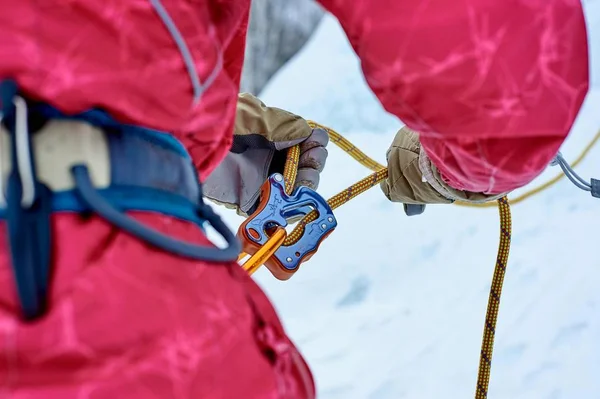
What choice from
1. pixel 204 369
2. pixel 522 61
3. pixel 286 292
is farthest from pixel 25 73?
pixel 286 292

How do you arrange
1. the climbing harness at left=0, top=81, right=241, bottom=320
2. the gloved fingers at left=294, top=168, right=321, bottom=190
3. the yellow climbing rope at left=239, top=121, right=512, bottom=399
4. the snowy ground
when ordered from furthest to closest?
the snowy ground → the gloved fingers at left=294, top=168, right=321, bottom=190 → the yellow climbing rope at left=239, top=121, right=512, bottom=399 → the climbing harness at left=0, top=81, right=241, bottom=320

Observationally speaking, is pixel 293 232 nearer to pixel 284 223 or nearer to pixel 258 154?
pixel 284 223

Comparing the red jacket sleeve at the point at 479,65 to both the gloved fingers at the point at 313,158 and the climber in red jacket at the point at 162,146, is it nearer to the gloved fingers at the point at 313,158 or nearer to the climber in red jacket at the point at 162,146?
the climber in red jacket at the point at 162,146

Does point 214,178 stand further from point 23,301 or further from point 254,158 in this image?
point 23,301

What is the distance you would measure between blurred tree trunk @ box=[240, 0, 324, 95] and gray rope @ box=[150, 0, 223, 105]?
124 cm

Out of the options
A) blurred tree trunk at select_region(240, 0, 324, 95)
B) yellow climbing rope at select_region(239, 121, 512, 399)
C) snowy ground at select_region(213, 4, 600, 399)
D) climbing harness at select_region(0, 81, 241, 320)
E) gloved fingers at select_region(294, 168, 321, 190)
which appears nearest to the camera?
climbing harness at select_region(0, 81, 241, 320)

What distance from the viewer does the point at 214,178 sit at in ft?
2.77

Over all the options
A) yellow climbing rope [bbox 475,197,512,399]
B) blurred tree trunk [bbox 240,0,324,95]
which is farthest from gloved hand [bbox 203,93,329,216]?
blurred tree trunk [bbox 240,0,324,95]

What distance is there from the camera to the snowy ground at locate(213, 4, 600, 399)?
3.59 ft

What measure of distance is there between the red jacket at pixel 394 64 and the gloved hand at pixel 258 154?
0.38m

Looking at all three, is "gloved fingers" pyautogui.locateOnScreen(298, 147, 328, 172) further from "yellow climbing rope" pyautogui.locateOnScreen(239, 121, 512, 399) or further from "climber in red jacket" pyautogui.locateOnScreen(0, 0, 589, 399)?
"climber in red jacket" pyautogui.locateOnScreen(0, 0, 589, 399)

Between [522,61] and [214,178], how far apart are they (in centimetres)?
52

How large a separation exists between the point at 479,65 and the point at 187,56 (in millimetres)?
178

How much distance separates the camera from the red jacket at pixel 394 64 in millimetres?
330
